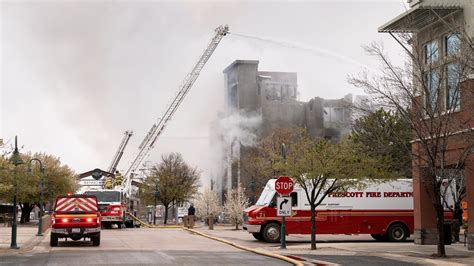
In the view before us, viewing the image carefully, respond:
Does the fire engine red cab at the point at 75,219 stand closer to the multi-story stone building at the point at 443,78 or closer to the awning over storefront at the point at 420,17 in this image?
the multi-story stone building at the point at 443,78

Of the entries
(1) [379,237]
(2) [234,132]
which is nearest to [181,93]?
(2) [234,132]

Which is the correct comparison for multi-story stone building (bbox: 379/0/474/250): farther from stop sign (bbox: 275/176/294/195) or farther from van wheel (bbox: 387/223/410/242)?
stop sign (bbox: 275/176/294/195)

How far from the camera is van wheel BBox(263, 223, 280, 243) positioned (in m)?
30.0

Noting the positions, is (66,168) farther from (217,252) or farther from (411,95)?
(411,95)

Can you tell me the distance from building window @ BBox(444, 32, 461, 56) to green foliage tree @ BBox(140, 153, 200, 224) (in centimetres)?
5025

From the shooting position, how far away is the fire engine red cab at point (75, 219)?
2573cm

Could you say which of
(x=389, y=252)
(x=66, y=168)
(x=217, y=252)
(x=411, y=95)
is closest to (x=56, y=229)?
(x=217, y=252)

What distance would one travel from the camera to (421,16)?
80.9 ft

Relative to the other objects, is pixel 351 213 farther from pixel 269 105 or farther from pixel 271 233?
pixel 269 105

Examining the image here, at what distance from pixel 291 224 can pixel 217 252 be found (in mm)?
8359

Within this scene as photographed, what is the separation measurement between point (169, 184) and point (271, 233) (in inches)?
1829

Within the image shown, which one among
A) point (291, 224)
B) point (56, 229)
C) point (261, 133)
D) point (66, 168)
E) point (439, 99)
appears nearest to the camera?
point (439, 99)

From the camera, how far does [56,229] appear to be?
25750 mm

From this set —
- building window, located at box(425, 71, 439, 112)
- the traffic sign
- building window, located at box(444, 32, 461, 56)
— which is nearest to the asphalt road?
the traffic sign
